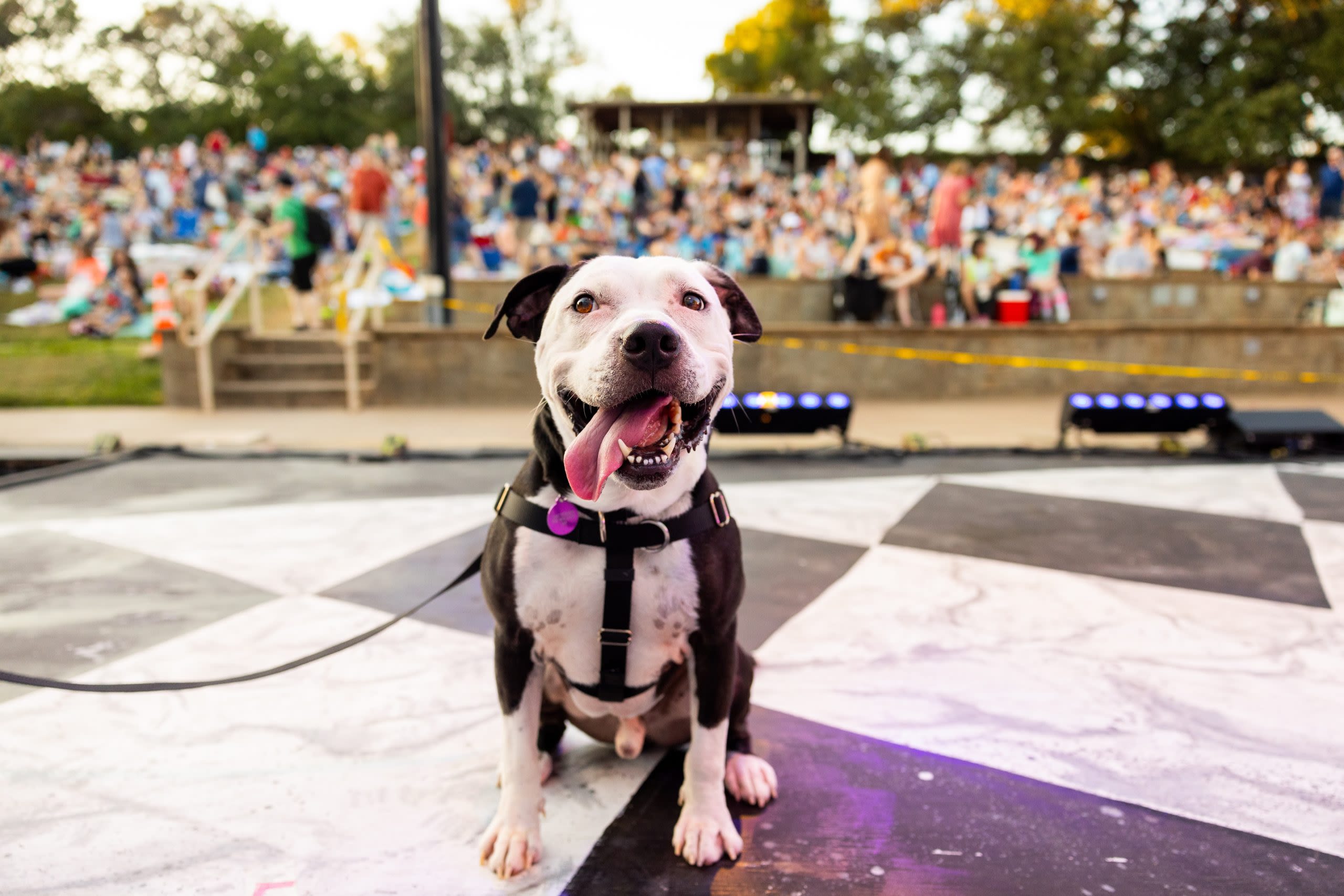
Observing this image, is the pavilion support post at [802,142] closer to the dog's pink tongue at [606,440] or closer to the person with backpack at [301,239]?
the person with backpack at [301,239]

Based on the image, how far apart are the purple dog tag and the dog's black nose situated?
38 cm

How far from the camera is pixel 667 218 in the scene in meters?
14.1

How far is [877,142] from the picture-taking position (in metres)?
31.1

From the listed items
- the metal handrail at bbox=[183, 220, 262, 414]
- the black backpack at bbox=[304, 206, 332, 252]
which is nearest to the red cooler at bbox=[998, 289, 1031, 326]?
the black backpack at bbox=[304, 206, 332, 252]

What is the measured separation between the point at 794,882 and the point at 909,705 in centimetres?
95

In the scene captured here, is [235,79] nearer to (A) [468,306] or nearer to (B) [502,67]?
(B) [502,67]

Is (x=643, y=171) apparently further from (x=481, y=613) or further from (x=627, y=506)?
(x=627, y=506)

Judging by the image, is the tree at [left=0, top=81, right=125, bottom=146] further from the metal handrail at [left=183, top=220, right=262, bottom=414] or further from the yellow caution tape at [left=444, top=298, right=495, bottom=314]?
the metal handrail at [left=183, top=220, right=262, bottom=414]

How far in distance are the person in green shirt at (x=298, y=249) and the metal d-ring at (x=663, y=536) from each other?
28.4 feet

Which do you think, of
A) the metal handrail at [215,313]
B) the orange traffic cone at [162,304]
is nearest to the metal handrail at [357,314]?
the metal handrail at [215,313]

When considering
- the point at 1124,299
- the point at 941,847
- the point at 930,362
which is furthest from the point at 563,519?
the point at 1124,299

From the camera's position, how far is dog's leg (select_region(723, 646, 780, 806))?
7.01 feet

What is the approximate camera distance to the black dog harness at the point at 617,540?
5.94 ft

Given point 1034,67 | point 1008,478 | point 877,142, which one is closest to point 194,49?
point 877,142
